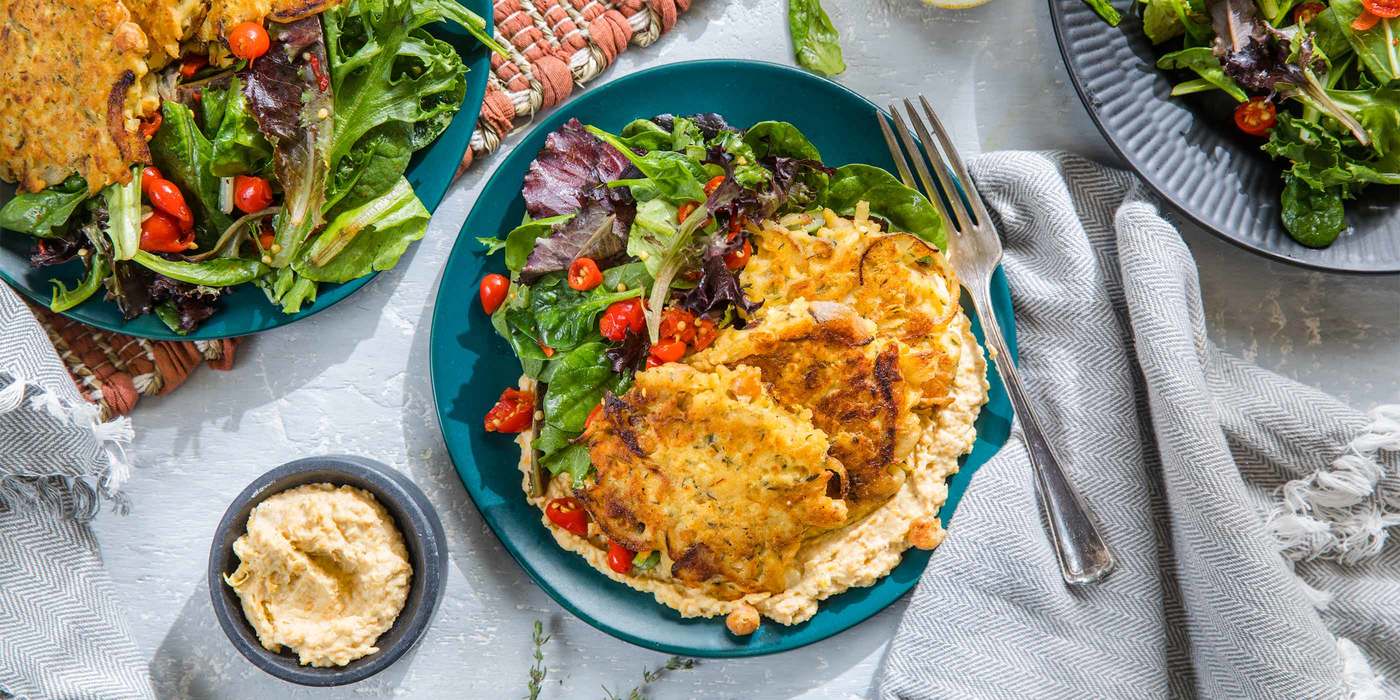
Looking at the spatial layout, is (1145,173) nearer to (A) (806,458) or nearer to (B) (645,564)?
(A) (806,458)

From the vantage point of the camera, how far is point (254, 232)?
329cm

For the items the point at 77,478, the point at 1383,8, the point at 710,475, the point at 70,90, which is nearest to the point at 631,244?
the point at 710,475

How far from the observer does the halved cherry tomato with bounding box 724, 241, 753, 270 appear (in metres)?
3.23

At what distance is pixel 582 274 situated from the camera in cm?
320

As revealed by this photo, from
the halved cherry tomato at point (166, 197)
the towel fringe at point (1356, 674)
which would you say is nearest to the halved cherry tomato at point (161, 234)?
the halved cherry tomato at point (166, 197)

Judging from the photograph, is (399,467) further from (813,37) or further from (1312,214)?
(1312,214)

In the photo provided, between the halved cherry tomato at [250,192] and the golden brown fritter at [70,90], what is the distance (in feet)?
0.89

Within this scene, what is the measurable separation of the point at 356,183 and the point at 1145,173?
2.55 metres

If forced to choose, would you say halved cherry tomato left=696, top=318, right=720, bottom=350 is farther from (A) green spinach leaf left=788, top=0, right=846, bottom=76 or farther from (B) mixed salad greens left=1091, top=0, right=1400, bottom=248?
(B) mixed salad greens left=1091, top=0, right=1400, bottom=248

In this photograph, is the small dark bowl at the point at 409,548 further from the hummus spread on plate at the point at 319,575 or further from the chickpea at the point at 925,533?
the chickpea at the point at 925,533

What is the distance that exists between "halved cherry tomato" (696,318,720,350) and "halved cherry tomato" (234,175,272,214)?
1.43 metres

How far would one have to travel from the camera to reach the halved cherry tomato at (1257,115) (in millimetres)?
3447

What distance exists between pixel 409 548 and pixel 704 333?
115 cm

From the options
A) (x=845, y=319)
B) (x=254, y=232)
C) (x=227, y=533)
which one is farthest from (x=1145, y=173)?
(x=227, y=533)
